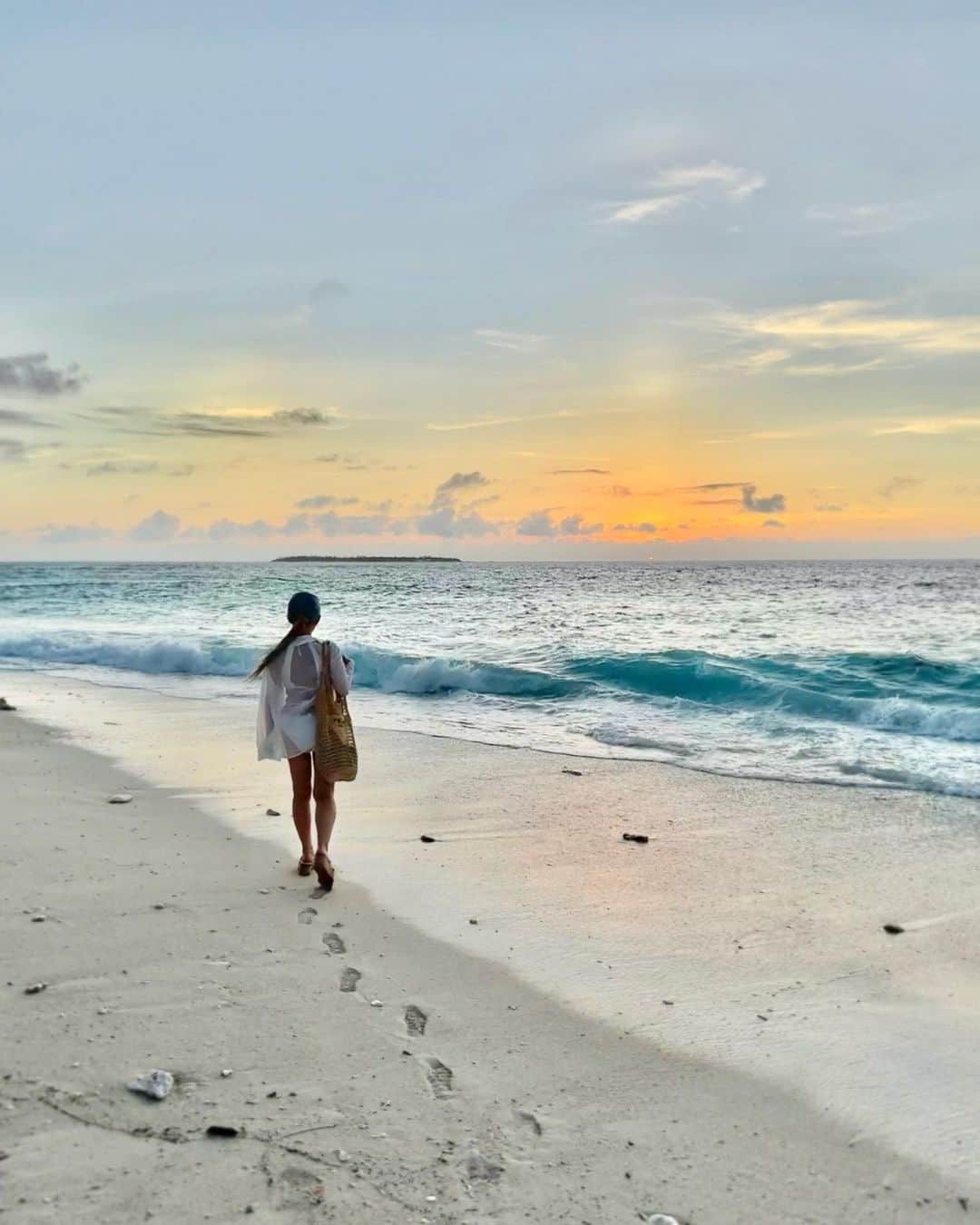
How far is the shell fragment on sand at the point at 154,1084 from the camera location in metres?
3.52

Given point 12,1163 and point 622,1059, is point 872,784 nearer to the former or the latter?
point 622,1059

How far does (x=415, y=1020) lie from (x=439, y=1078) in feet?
1.76

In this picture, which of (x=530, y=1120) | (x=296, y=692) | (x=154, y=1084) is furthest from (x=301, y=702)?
→ (x=530, y=1120)

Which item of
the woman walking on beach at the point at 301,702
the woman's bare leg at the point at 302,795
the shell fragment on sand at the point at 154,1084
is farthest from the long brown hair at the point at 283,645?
the shell fragment on sand at the point at 154,1084

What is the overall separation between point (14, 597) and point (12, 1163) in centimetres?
5183

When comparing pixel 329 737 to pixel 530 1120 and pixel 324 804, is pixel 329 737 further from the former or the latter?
pixel 530 1120

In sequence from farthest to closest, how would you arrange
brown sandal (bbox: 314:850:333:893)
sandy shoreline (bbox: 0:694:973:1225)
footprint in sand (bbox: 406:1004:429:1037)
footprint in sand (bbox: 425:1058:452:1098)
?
1. brown sandal (bbox: 314:850:333:893)
2. footprint in sand (bbox: 406:1004:429:1037)
3. footprint in sand (bbox: 425:1058:452:1098)
4. sandy shoreline (bbox: 0:694:973:1225)

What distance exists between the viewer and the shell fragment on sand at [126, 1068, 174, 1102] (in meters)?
3.52

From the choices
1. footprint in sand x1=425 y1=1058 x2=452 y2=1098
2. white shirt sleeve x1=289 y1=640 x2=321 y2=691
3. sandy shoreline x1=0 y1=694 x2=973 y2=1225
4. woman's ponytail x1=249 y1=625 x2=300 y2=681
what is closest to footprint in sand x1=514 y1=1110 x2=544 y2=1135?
sandy shoreline x1=0 y1=694 x2=973 y2=1225

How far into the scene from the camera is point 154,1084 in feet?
11.6

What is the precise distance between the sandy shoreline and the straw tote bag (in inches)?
44.1

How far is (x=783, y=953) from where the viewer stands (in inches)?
206

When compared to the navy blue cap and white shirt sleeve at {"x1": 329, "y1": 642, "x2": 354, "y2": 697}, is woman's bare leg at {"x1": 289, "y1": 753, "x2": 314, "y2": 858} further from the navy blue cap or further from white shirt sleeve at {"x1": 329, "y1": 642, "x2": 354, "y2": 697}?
the navy blue cap

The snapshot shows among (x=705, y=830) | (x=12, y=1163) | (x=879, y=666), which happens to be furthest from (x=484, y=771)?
(x=879, y=666)
